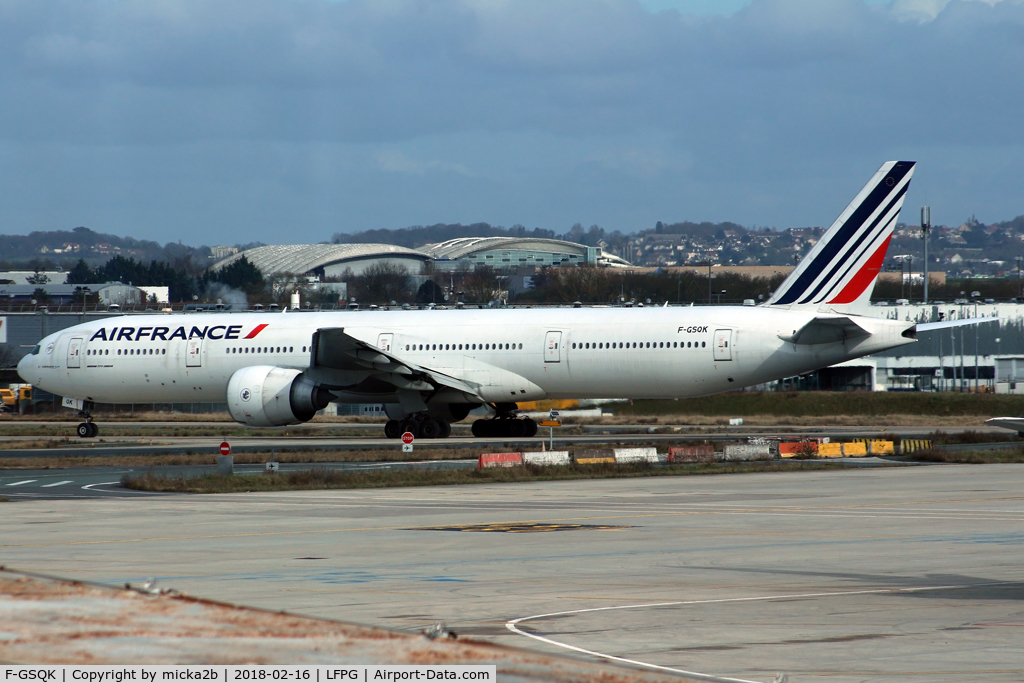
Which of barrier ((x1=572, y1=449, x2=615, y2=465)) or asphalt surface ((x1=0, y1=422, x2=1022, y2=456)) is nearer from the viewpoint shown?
barrier ((x1=572, y1=449, x2=615, y2=465))

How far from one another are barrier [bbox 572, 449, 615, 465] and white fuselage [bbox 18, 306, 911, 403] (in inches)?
295

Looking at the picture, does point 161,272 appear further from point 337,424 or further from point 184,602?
point 184,602

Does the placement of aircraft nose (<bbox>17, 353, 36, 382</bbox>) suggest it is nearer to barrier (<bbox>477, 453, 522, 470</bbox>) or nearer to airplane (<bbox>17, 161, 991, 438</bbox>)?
airplane (<bbox>17, 161, 991, 438</bbox>)

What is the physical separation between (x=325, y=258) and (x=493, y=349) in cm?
14992

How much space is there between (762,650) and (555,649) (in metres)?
1.43

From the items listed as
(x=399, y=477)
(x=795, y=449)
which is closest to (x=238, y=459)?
(x=399, y=477)

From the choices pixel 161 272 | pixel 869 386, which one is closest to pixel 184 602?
pixel 869 386

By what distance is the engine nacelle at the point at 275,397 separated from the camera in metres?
37.4

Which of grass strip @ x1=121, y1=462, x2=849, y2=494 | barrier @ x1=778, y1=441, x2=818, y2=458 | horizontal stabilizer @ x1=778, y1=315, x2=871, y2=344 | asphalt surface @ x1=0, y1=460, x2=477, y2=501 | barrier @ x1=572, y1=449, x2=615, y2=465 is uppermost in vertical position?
horizontal stabilizer @ x1=778, y1=315, x2=871, y2=344

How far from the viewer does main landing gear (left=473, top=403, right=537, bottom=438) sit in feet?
131

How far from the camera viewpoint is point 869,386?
73.1m

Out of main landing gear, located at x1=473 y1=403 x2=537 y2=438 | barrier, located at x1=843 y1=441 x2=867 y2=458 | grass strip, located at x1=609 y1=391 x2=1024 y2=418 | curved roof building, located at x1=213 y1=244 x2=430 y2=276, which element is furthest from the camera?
curved roof building, located at x1=213 y1=244 x2=430 y2=276

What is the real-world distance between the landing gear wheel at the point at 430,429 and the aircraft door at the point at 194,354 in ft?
27.4

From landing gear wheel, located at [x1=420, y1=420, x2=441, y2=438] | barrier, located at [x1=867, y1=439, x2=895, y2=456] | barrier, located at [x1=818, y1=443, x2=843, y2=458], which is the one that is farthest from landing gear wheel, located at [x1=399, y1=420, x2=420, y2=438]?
barrier, located at [x1=867, y1=439, x2=895, y2=456]
